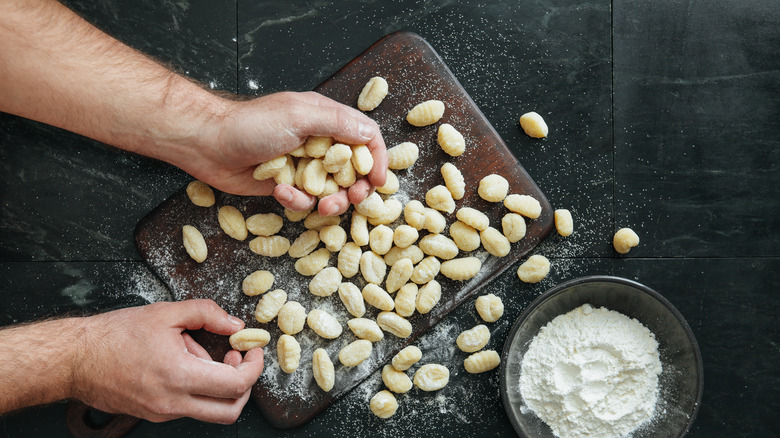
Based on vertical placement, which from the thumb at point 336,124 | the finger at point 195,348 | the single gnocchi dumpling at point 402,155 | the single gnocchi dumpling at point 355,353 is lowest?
the single gnocchi dumpling at point 355,353

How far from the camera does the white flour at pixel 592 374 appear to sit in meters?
0.95

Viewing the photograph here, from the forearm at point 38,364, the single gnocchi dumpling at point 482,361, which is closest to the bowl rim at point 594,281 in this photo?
the single gnocchi dumpling at point 482,361

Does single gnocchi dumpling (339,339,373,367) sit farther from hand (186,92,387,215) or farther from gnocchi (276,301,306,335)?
hand (186,92,387,215)

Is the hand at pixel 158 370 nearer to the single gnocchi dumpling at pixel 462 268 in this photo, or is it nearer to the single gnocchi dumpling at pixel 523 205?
the single gnocchi dumpling at pixel 462 268

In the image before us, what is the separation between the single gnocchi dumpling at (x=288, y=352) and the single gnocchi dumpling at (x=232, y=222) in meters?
0.18

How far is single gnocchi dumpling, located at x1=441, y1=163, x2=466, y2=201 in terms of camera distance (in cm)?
97

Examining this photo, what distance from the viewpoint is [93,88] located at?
920 millimetres

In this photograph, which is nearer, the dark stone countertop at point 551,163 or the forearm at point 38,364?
the forearm at point 38,364

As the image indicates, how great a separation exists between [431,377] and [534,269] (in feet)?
0.79

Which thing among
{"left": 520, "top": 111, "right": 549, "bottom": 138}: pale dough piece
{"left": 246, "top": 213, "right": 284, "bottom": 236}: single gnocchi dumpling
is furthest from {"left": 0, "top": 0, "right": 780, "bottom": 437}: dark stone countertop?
{"left": 246, "top": 213, "right": 284, "bottom": 236}: single gnocchi dumpling

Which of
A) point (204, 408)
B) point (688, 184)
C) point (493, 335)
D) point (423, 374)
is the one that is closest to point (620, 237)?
point (688, 184)

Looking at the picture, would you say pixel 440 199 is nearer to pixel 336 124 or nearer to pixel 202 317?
pixel 336 124

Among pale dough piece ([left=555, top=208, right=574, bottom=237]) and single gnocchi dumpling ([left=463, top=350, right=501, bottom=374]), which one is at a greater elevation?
pale dough piece ([left=555, top=208, right=574, bottom=237])

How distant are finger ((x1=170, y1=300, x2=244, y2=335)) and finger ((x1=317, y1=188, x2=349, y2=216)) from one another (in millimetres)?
229
